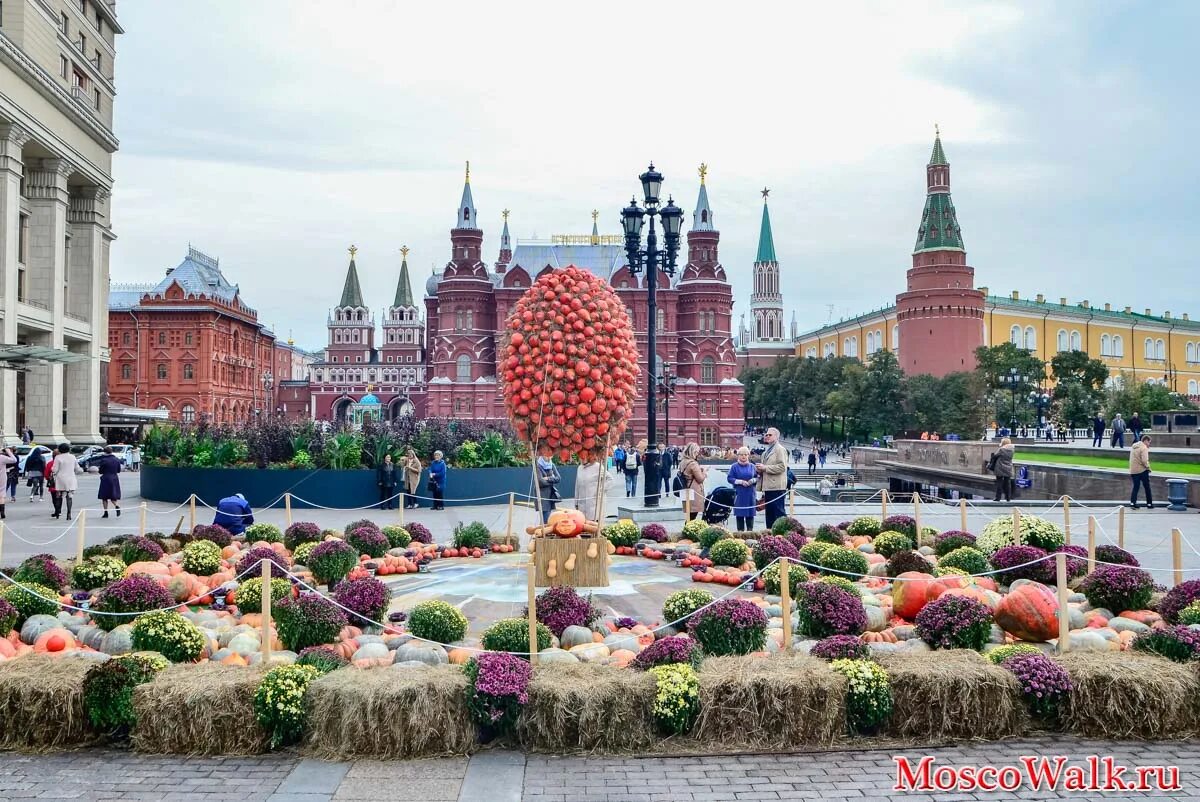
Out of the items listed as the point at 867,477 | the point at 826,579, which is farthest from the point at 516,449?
the point at 867,477

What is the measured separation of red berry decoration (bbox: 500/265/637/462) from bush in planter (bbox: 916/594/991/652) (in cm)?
388

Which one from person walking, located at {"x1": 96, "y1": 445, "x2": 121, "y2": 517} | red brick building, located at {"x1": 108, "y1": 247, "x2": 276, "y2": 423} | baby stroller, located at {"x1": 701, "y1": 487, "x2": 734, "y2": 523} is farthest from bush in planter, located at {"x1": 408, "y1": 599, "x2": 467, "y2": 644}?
red brick building, located at {"x1": 108, "y1": 247, "x2": 276, "y2": 423}

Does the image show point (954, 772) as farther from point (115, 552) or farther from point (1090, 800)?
point (115, 552)

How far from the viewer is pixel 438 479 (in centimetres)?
2025

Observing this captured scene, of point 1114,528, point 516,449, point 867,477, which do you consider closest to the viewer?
point 1114,528

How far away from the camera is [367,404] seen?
8994cm

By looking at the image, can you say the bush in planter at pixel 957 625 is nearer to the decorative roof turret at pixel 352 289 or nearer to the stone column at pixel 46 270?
the stone column at pixel 46 270

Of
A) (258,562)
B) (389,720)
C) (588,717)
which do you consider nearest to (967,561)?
(588,717)

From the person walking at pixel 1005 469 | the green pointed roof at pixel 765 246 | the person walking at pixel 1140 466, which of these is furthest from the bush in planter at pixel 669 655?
the green pointed roof at pixel 765 246

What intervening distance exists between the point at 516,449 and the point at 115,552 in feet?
44.3

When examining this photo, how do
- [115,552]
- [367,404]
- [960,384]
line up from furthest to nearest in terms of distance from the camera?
[367,404]
[960,384]
[115,552]

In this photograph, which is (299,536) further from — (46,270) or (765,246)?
(765,246)

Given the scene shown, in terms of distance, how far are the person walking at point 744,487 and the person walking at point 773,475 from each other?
0.35m

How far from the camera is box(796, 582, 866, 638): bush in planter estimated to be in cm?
784
